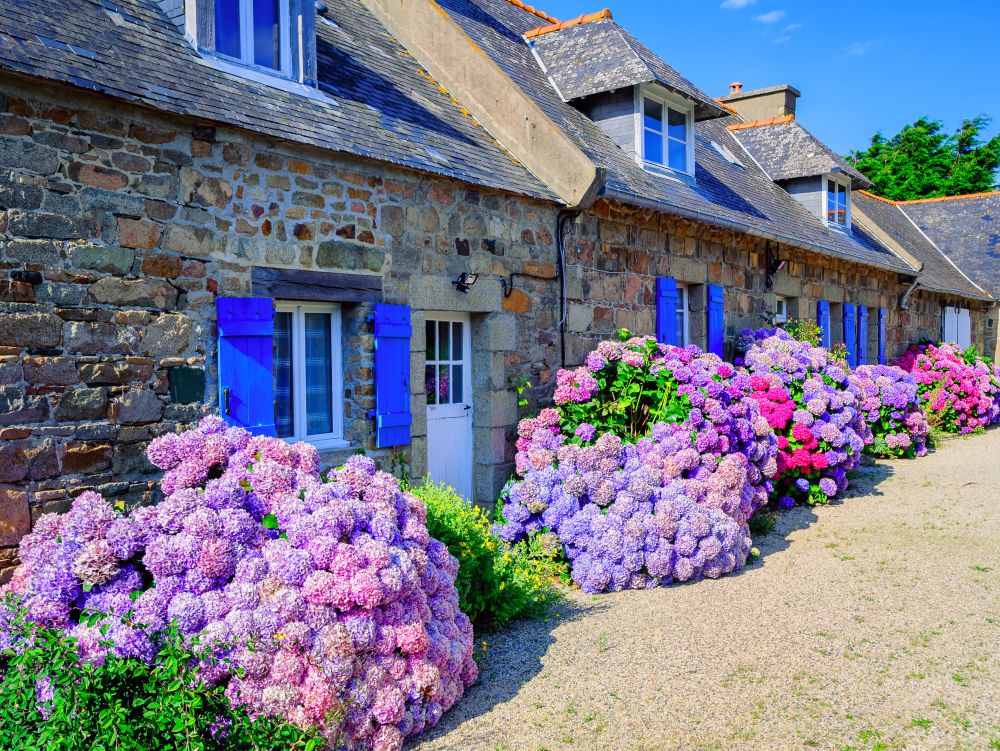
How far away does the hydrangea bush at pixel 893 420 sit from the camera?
11984 mm

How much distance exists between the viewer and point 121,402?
5.02 metres

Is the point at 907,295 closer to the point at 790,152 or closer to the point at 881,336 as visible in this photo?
the point at 881,336

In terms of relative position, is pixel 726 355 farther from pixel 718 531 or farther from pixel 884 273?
pixel 884 273

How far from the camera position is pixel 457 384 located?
7.83 metres

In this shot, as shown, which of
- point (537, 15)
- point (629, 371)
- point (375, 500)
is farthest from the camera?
point (537, 15)

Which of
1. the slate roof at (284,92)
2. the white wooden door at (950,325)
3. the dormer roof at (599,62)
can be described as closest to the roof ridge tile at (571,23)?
the dormer roof at (599,62)

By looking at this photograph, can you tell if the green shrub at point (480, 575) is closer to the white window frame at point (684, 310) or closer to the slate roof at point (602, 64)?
the white window frame at point (684, 310)

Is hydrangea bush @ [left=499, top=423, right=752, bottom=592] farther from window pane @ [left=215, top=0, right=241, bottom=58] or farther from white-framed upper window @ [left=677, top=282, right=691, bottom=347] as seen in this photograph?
window pane @ [left=215, top=0, right=241, bottom=58]

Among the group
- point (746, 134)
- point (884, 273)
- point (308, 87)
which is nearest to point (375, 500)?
point (308, 87)

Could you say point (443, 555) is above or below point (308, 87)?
below

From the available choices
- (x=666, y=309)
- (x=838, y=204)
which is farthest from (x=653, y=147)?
(x=838, y=204)

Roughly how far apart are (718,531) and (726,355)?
5.39 m

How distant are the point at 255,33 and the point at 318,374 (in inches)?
102

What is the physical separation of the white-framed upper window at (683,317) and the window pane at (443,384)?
4.35m
